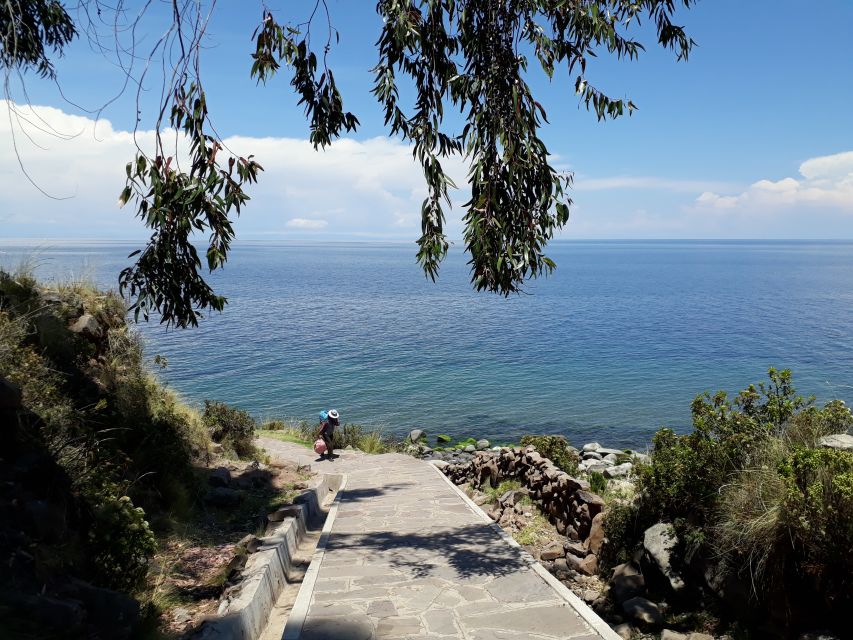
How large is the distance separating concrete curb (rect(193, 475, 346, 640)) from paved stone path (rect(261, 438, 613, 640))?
49 centimetres

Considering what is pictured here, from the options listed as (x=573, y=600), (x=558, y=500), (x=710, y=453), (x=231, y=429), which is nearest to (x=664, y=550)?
(x=710, y=453)

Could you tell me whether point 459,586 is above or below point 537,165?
below

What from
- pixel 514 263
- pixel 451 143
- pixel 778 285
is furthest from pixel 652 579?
pixel 778 285

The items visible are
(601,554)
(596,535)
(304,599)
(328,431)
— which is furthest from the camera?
(328,431)

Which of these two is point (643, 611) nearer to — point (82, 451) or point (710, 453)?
point (710, 453)

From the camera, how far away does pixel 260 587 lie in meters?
5.82

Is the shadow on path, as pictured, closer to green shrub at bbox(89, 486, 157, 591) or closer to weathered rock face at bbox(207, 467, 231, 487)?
green shrub at bbox(89, 486, 157, 591)

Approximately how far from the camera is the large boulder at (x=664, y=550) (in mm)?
6066

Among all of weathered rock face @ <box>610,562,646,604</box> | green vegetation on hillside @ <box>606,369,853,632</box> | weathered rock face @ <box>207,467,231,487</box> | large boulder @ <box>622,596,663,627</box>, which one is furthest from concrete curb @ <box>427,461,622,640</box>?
weathered rock face @ <box>207,467,231,487</box>

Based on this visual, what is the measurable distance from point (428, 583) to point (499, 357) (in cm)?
3053

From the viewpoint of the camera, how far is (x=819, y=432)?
6316 mm

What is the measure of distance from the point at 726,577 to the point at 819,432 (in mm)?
1968

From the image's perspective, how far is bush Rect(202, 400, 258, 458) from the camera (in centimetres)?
1449

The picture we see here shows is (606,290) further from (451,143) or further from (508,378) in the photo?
(451,143)
